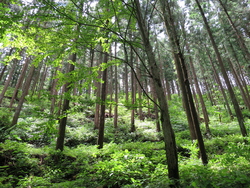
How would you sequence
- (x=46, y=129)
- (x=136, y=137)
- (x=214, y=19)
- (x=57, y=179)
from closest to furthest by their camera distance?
(x=46, y=129) → (x=57, y=179) → (x=136, y=137) → (x=214, y=19)

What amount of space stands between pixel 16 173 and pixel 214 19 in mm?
23908

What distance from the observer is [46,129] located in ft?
13.0

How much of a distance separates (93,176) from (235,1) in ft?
74.7

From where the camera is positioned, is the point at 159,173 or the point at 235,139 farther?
the point at 235,139

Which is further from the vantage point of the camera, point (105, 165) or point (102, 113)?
point (102, 113)

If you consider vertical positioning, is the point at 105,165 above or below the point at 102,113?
below

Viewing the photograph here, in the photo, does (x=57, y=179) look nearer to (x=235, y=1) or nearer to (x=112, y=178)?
(x=112, y=178)

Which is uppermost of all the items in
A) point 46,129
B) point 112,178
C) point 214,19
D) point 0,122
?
point 214,19

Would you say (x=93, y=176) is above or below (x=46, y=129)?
below

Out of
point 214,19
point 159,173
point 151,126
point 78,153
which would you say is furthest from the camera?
point 214,19

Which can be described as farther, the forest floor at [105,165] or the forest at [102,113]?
the forest floor at [105,165]

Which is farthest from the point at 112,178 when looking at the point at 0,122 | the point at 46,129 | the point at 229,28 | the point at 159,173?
the point at 229,28

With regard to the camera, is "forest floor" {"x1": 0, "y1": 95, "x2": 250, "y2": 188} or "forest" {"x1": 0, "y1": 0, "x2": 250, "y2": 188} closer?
"forest" {"x1": 0, "y1": 0, "x2": 250, "y2": 188}

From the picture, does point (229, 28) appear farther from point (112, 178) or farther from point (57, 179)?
point (57, 179)
